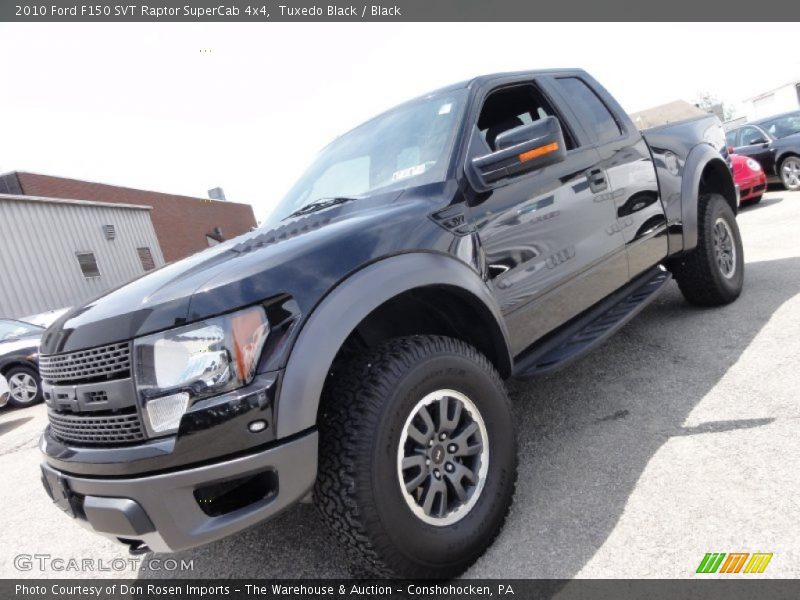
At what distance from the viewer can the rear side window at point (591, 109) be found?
322 centimetres

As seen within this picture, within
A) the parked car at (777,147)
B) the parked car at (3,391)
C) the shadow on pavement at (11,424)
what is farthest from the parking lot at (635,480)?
the parked car at (777,147)

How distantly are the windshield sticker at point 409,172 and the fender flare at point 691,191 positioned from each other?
2.21m

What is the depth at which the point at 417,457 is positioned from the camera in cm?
180

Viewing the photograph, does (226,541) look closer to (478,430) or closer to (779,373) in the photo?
(478,430)

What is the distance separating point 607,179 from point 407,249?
5.50ft

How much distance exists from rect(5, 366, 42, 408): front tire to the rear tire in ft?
28.6

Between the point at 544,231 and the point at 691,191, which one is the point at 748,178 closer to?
the point at 691,191

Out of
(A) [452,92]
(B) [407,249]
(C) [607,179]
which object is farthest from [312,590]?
(C) [607,179]

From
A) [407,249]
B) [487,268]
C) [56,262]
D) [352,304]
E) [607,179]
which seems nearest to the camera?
[352,304]

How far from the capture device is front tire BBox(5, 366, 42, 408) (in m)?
7.86

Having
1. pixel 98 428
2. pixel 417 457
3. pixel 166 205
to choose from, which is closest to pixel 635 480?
pixel 417 457

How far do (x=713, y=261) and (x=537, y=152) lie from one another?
96.6 inches

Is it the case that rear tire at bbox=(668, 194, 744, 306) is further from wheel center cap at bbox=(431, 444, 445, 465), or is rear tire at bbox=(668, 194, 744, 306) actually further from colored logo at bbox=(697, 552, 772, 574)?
wheel center cap at bbox=(431, 444, 445, 465)

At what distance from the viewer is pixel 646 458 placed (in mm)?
2334
